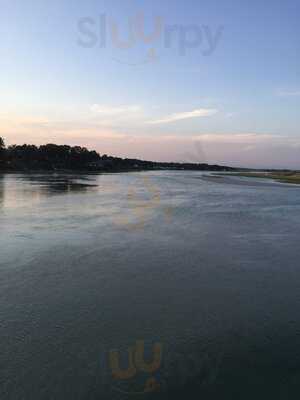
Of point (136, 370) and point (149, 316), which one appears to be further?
point (149, 316)

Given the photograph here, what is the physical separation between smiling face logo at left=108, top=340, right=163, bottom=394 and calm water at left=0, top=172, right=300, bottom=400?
1.0 inches

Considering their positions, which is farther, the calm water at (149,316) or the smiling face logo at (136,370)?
the calm water at (149,316)

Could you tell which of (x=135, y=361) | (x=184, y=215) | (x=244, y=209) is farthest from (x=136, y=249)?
(x=244, y=209)

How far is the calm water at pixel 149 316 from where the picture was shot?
607 cm

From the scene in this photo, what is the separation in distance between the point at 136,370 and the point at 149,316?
2108 mm

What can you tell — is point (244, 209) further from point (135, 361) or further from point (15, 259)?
point (135, 361)

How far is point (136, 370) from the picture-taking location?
6.39 m

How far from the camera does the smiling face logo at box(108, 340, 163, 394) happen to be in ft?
19.4

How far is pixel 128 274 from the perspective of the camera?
11578mm

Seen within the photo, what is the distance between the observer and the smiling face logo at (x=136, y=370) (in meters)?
5.91

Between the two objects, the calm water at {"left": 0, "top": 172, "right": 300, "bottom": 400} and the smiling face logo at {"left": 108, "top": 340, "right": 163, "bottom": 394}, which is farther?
the calm water at {"left": 0, "top": 172, "right": 300, "bottom": 400}

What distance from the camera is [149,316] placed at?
8461 mm

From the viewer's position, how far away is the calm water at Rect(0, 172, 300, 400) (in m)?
6.07

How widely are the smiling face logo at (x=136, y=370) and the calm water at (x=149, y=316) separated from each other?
26 mm
